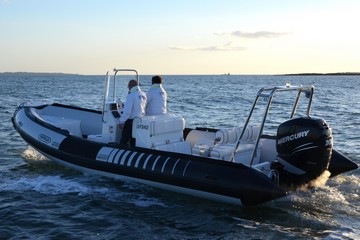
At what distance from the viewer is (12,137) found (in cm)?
1159

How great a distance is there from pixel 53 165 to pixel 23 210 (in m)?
2.45

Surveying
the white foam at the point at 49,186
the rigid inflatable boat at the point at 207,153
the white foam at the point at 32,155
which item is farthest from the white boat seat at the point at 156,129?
the white foam at the point at 32,155

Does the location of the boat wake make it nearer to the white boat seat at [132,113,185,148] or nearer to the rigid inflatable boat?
the rigid inflatable boat

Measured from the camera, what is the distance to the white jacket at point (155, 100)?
7.27 metres

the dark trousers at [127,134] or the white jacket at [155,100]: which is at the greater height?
the white jacket at [155,100]

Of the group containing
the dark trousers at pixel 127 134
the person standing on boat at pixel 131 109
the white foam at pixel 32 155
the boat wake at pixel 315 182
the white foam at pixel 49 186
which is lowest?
the white foam at pixel 49 186

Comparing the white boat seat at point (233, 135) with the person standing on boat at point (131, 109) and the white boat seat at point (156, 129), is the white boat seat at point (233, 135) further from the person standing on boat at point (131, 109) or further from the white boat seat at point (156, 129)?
the person standing on boat at point (131, 109)

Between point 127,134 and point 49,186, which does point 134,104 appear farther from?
point 49,186

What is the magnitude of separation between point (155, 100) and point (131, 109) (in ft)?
1.38

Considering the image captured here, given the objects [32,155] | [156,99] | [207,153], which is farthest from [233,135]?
[32,155]

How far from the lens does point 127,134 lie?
7.30 metres

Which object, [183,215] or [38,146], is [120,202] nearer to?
[183,215]

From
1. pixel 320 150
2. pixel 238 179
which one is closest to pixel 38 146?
pixel 238 179

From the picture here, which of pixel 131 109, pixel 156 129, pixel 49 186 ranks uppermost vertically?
pixel 131 109
